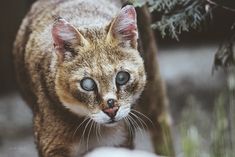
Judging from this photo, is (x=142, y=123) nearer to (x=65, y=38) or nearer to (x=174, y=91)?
(x=65, y=38)

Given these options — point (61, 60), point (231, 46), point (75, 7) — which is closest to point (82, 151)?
point (61, 60)

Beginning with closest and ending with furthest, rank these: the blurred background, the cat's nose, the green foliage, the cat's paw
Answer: the cat's nose, the cat's paw, the green foliage, the blurred background

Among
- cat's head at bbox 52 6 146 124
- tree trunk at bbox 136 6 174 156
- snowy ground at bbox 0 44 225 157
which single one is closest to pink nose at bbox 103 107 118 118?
cat's head at bbox 52 6 146 124

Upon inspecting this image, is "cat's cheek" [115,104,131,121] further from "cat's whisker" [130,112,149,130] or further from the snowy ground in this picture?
the snowy ground

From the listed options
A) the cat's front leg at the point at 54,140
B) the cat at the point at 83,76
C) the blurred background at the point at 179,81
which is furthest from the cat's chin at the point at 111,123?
the blurred background at the point at 179,81

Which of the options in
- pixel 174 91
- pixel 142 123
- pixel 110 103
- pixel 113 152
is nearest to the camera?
pixel 110 103

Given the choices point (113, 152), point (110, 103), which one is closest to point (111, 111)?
point (110, 103)

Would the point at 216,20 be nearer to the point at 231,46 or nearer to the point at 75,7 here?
the point at 231,46
